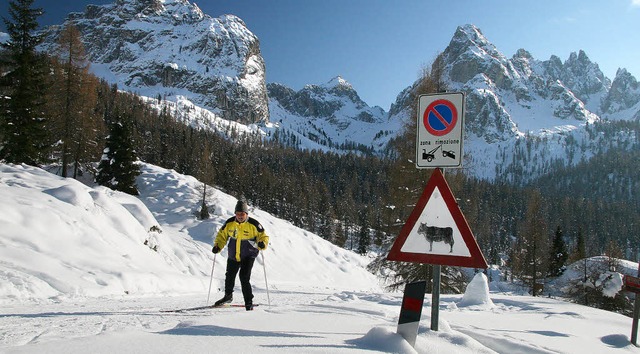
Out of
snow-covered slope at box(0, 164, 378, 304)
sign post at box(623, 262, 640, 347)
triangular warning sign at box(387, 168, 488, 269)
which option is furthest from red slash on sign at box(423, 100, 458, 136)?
snow-covered slope at box(0, 164, 378, 304)

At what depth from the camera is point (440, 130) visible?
374 cm

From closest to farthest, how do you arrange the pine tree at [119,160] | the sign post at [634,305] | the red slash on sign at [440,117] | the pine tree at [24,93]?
the red slash on sign at [440,117], the sign post at [634,305], the pine tree at [24,93], the pine tree at [119,160]

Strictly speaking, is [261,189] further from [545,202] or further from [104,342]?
[545,202]

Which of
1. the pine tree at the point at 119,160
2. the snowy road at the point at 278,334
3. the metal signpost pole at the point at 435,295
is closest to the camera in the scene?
the snowy road at the point at 278,334

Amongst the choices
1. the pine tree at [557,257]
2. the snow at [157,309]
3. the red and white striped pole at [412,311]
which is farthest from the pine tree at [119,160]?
the pine tree at [557,257]

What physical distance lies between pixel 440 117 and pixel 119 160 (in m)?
35.4

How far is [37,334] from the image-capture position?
11.4 ft

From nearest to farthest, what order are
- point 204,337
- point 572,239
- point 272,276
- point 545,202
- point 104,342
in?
point 104,342
point 204,337
point 272,276
point 572,239
point 545,202

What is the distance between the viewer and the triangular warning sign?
3377 mm

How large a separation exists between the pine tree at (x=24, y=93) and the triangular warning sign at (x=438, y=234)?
2593 cm

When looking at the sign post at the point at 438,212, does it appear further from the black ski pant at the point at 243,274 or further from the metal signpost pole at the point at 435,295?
the black ski pant at the point at 243,274

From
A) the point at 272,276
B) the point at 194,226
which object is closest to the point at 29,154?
the point at 194,226

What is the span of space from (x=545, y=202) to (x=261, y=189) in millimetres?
103901

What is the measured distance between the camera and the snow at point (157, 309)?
10.4ft
